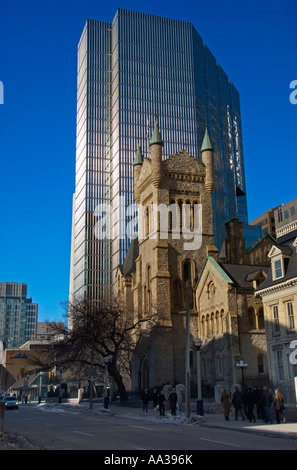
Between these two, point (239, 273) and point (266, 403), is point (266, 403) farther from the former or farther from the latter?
point (239, 273)

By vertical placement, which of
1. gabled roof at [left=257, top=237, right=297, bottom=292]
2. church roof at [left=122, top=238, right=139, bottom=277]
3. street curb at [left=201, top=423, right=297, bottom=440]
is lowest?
street curb at [left=201, top=423, right=297, bottom=440]

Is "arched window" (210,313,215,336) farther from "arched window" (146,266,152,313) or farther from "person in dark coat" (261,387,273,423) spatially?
"person in dark coat" (261,387,273,423)

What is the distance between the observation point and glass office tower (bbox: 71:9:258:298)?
138 metres

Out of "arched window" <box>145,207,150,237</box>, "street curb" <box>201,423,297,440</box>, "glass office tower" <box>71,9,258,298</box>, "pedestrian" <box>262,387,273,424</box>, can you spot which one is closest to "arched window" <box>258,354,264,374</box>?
"pedestrian" <box>262,387,273,424</box>

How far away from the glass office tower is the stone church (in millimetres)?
75459

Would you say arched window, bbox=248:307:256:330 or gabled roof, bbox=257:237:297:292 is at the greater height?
gabled roof, bbox=257:237:297:292

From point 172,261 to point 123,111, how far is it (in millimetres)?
94735

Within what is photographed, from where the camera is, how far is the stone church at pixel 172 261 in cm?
5006

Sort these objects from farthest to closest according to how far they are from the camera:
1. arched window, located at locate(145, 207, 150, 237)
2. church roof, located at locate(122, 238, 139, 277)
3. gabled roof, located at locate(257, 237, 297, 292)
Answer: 1. church roof, located at locate(122, 238, 139, 277)
2. arched window, located at locate(145, 207, 150, 237)
3. gabled roof, located at locate(257, 237, 297, 292)

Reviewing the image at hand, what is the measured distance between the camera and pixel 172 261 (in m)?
53.3

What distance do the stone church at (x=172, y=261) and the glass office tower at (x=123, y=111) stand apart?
75.5m

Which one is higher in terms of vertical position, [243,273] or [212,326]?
[243,273]

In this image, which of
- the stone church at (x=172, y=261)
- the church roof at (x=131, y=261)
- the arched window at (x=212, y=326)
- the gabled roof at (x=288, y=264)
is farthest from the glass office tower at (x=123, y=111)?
the gabled roof at (x=288, y=264)

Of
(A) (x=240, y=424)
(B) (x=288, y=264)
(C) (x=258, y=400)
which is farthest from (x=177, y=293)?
(A) (x=240, y=424)
